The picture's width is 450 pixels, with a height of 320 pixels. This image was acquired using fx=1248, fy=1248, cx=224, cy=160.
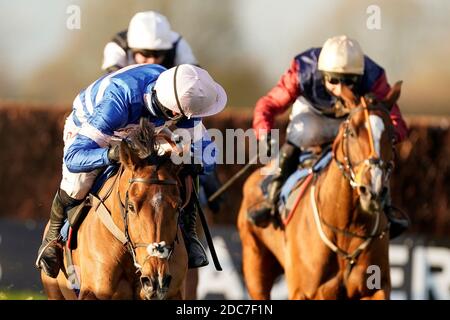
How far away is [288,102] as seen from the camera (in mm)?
9547

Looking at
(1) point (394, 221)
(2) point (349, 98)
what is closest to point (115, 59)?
(2) point (349, 98)

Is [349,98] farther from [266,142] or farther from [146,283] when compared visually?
[146,283]

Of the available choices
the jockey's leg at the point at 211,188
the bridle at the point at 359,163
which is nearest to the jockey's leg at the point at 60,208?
the bridle at the point at 359,163

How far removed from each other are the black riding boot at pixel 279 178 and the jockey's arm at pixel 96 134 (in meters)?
2.77

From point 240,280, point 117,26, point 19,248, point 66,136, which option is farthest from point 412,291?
point 117,26

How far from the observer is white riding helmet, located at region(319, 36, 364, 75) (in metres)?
8.77

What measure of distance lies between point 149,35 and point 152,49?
12 cm

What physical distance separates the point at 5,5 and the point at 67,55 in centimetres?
173

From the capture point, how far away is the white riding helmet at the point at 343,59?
877 centimetres

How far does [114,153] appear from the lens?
256 inches

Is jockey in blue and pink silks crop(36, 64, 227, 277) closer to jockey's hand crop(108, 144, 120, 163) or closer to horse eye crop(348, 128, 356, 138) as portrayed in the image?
jockey's hand crop(108, 144, 120, 163)

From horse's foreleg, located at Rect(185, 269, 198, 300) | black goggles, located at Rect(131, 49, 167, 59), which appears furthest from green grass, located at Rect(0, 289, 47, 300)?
black goggles, located at Rect(131, 49, 167, 59)

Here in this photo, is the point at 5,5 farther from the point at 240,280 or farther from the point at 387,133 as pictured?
the point at 387,133

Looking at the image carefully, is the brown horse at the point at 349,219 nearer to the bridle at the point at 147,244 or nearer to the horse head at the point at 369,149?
the horse head at the point at 369,149
